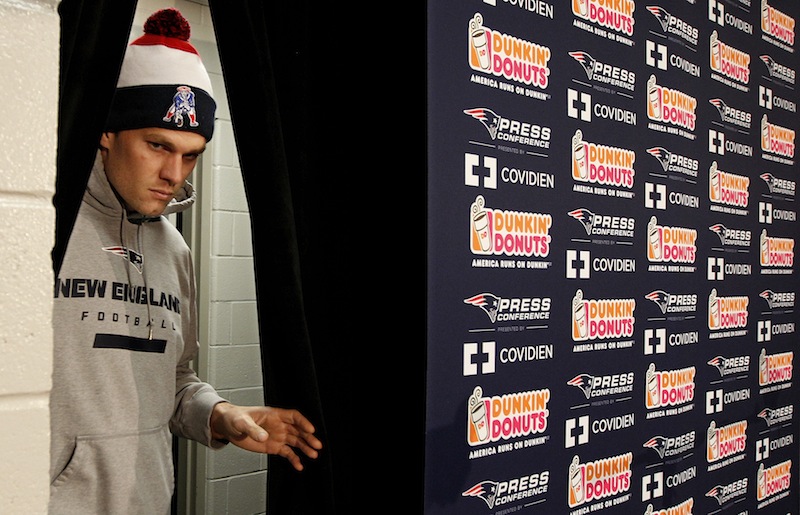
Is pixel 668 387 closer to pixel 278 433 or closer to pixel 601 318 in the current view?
pixel 601 318

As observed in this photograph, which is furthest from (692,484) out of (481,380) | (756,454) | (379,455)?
(379,455)

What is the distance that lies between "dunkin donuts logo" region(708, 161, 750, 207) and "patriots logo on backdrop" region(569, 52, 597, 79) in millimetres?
786

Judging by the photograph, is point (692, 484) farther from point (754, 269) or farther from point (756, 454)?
point (754, 269)

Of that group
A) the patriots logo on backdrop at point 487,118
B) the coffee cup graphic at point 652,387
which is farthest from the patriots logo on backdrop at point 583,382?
the patriots logo on backdrop at point 487,118

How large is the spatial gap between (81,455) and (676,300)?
5.84ft

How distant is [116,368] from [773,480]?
2576 millimetres

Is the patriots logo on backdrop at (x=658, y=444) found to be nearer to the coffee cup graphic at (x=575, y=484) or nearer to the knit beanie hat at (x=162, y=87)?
the coffee cup graphic at (x=575, y=484)

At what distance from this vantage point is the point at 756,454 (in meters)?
2.81

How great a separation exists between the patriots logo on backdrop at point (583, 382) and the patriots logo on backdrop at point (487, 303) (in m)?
0.37

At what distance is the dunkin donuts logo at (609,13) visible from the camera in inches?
78.0

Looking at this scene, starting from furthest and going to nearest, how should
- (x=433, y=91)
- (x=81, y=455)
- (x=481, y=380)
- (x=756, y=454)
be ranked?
(x=756, y=454), (x=481, y=380), (x=433, y=91), (x=81, y=455)

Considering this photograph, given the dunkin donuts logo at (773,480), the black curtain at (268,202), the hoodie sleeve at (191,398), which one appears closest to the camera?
the black curtain at (268,202)

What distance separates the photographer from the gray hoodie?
1345 millimetres

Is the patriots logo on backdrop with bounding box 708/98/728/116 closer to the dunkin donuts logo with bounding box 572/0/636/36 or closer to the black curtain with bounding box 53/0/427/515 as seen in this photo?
the dunkin donuts logo with bounding box 572/0/636/36
